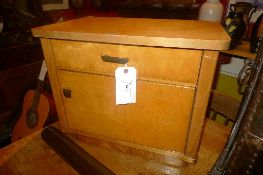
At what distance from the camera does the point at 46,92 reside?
5.22 ft

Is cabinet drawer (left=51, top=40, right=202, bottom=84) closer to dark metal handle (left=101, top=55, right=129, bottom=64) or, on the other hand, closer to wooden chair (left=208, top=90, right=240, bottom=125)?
dark metal handle (left=101, top=55, right=129, bottom=64)

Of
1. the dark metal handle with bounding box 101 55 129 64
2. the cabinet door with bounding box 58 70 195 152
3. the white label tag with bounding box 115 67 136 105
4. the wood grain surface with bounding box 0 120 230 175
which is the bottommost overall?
the wood grain surface with bounding box 0 120 230 175

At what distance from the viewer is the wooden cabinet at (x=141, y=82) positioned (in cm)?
57

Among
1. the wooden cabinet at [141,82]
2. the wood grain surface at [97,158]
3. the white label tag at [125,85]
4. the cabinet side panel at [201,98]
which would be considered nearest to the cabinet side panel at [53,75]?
the wooden cabinet at [141,82]

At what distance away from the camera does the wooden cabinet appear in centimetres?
57

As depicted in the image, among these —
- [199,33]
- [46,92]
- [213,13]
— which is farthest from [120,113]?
[213,13]

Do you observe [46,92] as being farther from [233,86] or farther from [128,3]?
Result: [233,86]

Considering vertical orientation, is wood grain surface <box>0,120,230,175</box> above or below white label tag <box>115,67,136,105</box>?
below

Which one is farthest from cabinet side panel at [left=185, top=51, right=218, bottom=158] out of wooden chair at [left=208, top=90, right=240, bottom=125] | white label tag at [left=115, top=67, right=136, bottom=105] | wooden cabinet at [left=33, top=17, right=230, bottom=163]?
wooden chair at [left=208, top=90, right=240, bottom=125]

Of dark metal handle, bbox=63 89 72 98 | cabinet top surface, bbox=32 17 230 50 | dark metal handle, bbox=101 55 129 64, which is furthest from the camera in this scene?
dark metal handle, bbox=63 89 72 98

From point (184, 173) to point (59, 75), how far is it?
57cm

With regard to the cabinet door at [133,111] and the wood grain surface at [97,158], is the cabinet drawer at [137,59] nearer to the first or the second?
the cabinet door at [133,111]

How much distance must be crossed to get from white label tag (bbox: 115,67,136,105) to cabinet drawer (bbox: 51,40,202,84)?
0.02 metres

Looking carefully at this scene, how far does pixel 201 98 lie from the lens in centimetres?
60
